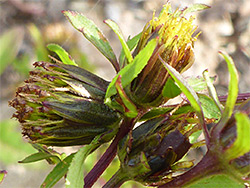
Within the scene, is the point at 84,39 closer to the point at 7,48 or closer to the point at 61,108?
the point at 7,48

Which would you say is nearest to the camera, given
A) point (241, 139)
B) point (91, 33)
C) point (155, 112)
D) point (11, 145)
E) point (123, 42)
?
point (241, 139)

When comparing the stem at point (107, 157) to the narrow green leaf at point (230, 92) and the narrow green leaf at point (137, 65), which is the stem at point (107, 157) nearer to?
the narrow green leaf at point (137, 65)

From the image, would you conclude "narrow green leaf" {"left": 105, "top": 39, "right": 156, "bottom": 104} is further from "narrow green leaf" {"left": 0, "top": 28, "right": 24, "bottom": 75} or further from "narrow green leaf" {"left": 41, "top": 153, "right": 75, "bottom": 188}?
"narrow green leaf" {"left": 0, "top": 28, "right": 24, "bottom": 75}

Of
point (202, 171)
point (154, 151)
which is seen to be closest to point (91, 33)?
point (154, 151)

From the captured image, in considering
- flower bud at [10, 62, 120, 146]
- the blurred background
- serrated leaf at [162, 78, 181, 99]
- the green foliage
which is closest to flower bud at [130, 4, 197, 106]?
serrated leaf at [162, 78, 181, 99]

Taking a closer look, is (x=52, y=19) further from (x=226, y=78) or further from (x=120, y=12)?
(x=226, y=78)

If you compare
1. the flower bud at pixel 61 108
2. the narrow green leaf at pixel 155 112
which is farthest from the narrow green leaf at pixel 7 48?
the narrow green leaf at pixel 155 112
